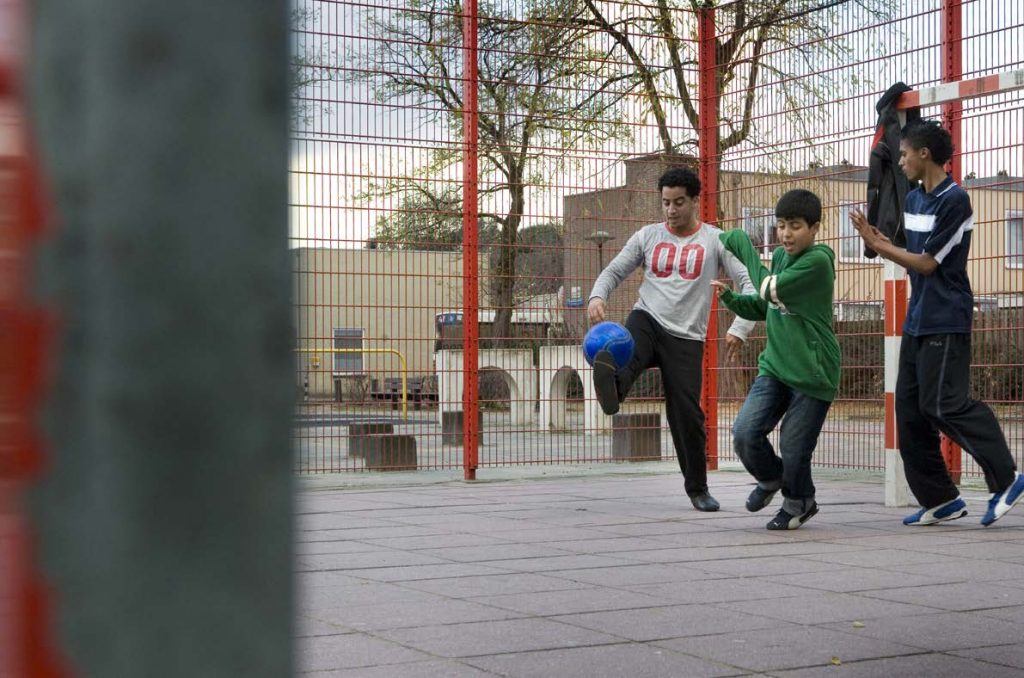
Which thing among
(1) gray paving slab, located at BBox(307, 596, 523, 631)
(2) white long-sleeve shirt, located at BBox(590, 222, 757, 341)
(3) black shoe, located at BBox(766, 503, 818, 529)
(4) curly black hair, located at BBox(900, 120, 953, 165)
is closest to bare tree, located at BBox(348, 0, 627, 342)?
(2) white long-sleeve shirt, located at BBox(590, 222, 757, 341)

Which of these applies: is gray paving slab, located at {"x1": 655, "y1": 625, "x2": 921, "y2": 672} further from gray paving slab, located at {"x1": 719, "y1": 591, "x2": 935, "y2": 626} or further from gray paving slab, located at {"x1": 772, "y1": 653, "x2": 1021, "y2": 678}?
gray paving slab, located at {"x1": 719, "y1": 591, "x2": 935, "y2": 626}

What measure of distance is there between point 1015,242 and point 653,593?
4999 mm

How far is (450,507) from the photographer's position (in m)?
8.47

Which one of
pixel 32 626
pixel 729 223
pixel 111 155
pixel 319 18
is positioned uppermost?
pixel 319 18

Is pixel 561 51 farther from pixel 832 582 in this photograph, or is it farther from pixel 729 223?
pixel 832 582

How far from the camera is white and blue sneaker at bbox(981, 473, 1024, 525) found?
7.14 meters

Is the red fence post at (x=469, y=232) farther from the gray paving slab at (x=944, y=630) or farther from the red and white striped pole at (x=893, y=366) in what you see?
the gray paving slab at (x=944, y=630)

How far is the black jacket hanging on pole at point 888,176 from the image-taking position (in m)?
7.69

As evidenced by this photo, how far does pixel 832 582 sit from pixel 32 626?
4901mm

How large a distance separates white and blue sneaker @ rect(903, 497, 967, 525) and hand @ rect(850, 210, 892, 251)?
1392mm

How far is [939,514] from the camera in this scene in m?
7.33

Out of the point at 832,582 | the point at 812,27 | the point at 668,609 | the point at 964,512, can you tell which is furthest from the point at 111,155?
the point at 812,27

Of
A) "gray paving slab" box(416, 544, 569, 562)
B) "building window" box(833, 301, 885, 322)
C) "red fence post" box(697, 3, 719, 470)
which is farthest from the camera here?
"red fence post" box(697, 3, 719, 470)

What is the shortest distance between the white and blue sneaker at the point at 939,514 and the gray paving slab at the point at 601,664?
377 cm
